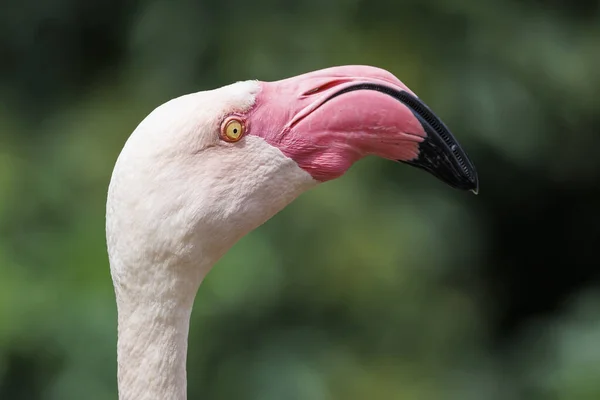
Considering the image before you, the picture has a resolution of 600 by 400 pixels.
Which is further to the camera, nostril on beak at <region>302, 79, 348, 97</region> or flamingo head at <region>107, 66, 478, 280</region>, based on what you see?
nostril on beak at <region>302, 79, 348, 97</region>

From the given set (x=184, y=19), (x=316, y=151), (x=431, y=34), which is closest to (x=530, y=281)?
(x=431, y=34)

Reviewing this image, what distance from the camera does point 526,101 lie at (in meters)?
3.95

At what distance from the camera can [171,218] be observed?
55.1 inches

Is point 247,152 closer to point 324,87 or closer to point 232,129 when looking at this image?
point 232,129

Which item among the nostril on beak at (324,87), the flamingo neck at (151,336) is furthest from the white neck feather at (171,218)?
the nostril on beak at (324,87)

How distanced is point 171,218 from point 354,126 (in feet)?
1.07

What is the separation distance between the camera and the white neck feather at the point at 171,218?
54.7 inches

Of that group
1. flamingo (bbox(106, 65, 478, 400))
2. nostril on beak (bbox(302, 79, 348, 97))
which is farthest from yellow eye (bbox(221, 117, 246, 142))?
nostril on beak (bbox(302, 79, 348, 97))

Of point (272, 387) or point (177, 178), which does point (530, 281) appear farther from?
point (177, 178)

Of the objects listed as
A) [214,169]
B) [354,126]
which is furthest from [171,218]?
[354,126]

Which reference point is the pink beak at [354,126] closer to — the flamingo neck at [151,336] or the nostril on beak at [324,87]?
the nostril on beak at [324,87]

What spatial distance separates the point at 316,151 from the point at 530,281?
318cm

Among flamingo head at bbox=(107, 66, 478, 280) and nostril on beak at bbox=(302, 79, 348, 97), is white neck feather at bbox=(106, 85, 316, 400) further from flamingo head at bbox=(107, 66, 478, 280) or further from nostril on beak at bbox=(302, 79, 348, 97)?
nostril on beak at bbox=(302, 79, 348, 97)

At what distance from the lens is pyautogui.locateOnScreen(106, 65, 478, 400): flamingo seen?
140 cm
